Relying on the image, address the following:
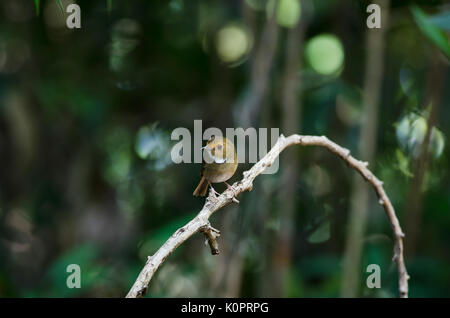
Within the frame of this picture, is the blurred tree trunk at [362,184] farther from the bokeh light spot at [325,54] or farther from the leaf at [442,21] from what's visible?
the bokeh light spot at [325,54]

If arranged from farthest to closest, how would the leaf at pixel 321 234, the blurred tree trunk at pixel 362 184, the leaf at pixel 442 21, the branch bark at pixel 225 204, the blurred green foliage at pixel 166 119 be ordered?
the leaf at pixel 321 234
the blurred green foliage at pixel 166 119
the blurred tree trunk at pixel 362 184
the leaf at pixel 442 21
the branch bark at pixel 225 204

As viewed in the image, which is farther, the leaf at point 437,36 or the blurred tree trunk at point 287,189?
the blurred tree trunk at point 287,189

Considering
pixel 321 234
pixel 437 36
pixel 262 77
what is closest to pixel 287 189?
pixel 262 77

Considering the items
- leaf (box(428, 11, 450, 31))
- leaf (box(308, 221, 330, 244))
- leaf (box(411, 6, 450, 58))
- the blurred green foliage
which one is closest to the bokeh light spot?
the blurred green foliage

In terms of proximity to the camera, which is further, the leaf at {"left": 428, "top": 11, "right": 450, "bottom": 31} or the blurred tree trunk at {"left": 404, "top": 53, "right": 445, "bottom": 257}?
the blurred tree trunk at {"left": 404, "top": 53, "right": 445, "bottom": 257}

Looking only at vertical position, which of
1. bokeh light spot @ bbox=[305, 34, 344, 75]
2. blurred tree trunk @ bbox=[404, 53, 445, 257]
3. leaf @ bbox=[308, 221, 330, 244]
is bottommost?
leaf @ bbox=[308, 221, 330, 244]

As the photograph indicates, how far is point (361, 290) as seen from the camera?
3547mm

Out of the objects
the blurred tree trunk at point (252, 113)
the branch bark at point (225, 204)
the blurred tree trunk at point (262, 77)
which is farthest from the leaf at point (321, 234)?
the branch bark at point (225, 204)

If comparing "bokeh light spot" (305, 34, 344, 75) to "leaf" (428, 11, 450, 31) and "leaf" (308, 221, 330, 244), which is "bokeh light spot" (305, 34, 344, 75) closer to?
"leaf" (308, 221, 330, 244)

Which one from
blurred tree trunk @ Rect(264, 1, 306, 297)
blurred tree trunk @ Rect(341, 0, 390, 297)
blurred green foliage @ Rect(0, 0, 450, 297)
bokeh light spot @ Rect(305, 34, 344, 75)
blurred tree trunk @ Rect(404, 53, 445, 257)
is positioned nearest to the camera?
blurred tree trunk @ Rect(341, 0, 390, 297)

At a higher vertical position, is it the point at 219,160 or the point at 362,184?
the point at 219,160

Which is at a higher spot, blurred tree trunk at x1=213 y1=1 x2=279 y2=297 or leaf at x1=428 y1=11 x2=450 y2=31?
leaf at x1=428 y1=11 x2=450 y2=31

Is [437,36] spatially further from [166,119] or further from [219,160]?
[166,119]
